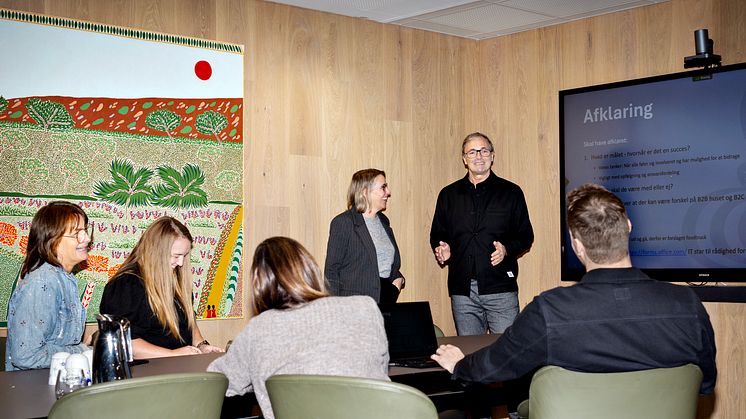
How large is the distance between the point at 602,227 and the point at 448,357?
76 centimetres

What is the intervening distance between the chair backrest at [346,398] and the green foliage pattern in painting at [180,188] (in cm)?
300

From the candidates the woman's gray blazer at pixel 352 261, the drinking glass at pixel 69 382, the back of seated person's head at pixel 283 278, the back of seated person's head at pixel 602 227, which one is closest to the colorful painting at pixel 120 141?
the woman's gray blazer at pixel 352 261

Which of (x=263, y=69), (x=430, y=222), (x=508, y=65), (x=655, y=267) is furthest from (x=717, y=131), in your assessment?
(x=263, y=69)

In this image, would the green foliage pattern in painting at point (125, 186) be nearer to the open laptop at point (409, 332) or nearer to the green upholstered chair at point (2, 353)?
the green upholstered chair at point (2, 353)

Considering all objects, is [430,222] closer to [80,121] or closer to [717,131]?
[717,131]

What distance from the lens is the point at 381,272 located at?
221 inches

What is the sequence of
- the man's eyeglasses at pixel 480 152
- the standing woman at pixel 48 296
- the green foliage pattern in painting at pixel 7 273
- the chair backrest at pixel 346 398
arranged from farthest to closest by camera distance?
the man's eyeglasses at pixel 480 152 < the green foliage pattern in painting at pixel 7 273 < the standing woman at pixel 48 296 < the chair backrest at pixel 346 398

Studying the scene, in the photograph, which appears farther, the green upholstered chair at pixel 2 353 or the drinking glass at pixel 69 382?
the green upholstered chair at pixel 2 353

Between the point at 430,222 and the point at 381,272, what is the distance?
1153mm

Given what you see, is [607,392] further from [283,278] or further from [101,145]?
[101,145]

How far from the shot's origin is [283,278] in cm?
268

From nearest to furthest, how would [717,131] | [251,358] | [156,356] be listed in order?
1. [251,358]
2. [156,356]
3. [717,131]

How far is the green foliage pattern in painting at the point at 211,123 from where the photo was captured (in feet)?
17.9

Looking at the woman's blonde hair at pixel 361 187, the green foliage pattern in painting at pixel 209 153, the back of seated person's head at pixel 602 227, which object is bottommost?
the back of seated person's head at pixel 602 227
